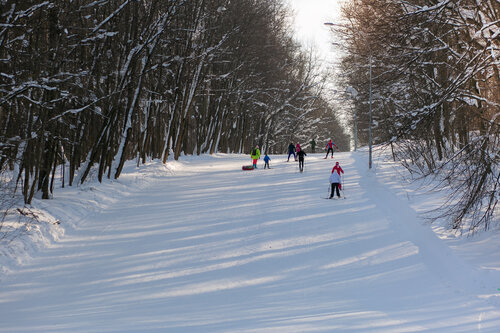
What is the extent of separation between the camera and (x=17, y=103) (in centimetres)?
1327

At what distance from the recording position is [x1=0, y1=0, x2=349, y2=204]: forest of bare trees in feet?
41.0

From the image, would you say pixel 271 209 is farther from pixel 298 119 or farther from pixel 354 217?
pixel 298 119

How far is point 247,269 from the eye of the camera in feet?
33.5

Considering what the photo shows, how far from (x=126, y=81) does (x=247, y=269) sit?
499 inches

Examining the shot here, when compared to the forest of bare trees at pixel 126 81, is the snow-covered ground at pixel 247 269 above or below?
below

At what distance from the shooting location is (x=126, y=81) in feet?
66.9

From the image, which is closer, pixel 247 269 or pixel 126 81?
pixel 247 269

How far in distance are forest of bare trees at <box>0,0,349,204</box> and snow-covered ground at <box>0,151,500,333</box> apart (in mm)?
2373

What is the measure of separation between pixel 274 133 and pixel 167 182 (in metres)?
38.5

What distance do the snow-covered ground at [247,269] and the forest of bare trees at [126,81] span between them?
7.79 ft

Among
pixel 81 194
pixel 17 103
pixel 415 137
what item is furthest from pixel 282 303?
pixel 81 194

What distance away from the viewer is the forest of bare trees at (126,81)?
12.5 m

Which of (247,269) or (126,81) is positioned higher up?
(126,81)

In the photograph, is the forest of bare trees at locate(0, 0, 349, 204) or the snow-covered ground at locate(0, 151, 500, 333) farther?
the forest of bare trees at locate(0, 0, 349, 204)
